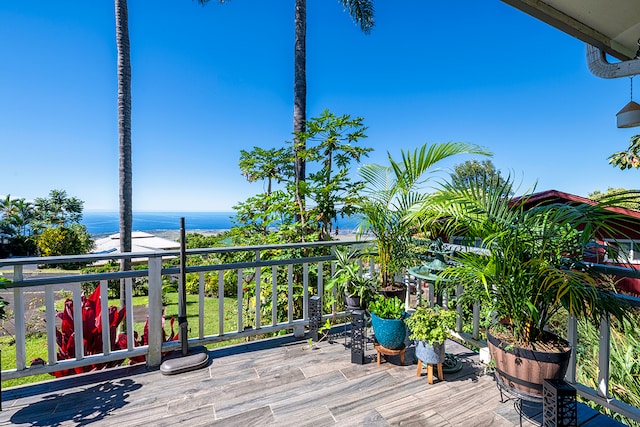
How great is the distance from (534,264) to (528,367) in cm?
53

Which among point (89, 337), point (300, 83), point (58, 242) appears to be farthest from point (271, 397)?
point (58, 242)

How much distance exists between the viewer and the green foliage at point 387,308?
7.72ft

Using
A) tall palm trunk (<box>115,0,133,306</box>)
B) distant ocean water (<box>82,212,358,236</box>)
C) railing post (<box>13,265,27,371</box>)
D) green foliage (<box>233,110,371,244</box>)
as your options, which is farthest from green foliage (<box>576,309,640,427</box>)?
tall palm trunk (<box>115,0,133,306</box>)

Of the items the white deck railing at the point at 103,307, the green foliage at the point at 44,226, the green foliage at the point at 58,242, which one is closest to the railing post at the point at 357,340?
the white deck railing at the point at 103,307

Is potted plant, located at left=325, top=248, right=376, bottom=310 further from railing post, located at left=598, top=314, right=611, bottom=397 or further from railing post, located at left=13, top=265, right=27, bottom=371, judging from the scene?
railing post, located at left=13, top=265, right=27, bottom=371

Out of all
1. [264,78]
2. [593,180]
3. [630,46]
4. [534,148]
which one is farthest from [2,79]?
[593,180]

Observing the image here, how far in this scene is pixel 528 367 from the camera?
146 cm

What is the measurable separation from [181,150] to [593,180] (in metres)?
27.9

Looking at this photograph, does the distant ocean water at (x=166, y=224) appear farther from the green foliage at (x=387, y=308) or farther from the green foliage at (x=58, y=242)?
the green foliage at (x=58, y=242)

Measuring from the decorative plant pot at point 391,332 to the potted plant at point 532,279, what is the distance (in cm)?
68

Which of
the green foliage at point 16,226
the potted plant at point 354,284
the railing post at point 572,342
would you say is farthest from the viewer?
the green foliage at point 16,226

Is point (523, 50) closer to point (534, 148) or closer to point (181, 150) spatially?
point (534, 148)

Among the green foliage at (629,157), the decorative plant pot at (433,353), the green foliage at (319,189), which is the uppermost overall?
the green foliage at (629,157)

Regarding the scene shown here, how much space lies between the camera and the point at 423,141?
245cm
